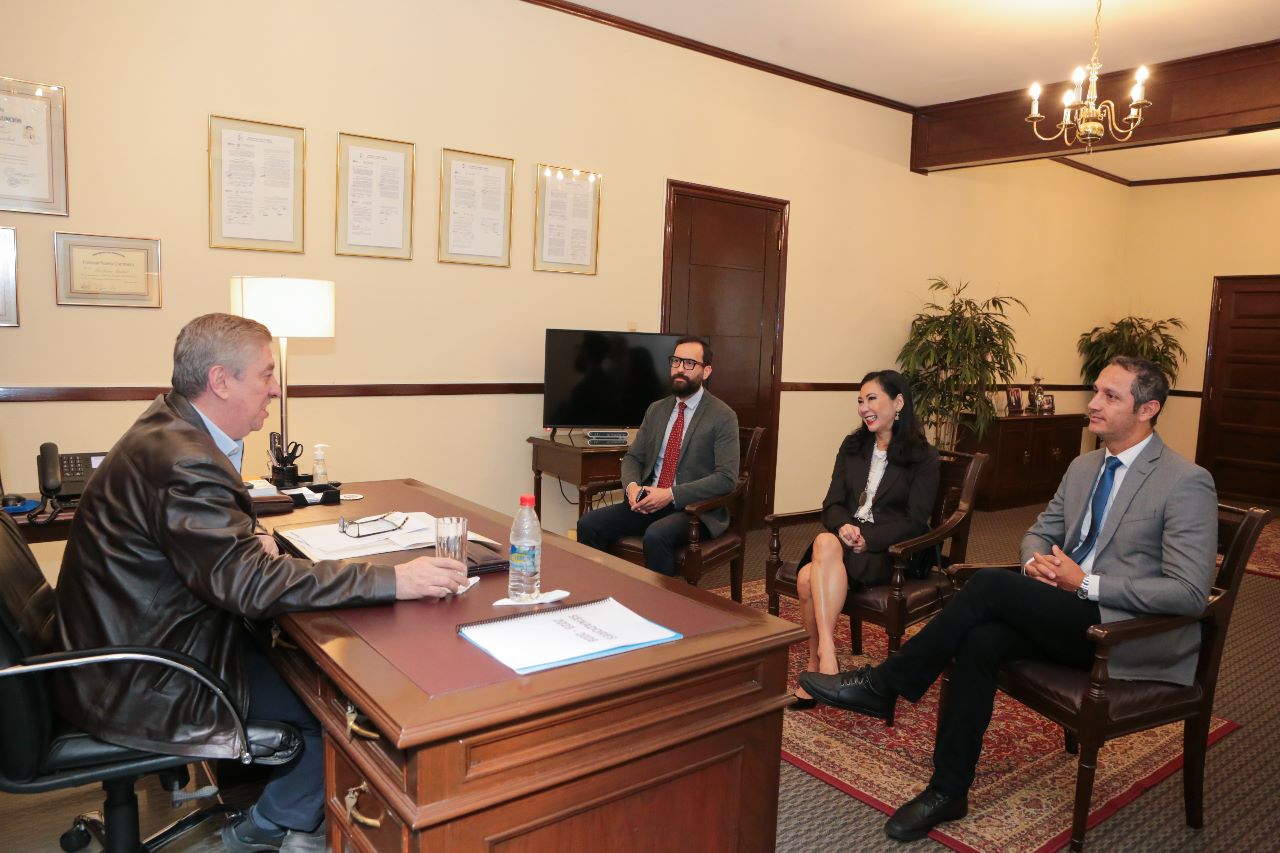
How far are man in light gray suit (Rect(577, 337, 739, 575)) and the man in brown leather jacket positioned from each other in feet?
6.09

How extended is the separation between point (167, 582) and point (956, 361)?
19.5ft

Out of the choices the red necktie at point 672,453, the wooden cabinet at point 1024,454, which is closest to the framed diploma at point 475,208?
the red necktie at point 672,453

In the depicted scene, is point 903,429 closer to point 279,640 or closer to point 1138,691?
point 1138,691

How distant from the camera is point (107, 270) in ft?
11.6

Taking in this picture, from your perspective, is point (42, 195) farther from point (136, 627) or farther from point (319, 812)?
point (319, 812)

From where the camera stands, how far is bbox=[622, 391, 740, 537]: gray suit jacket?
11.9ft

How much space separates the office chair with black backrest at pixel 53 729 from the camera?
160 cm

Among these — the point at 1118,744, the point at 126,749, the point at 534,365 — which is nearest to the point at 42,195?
the point at 534,365

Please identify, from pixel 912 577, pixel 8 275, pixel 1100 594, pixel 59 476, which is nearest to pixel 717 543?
pixel 912 577

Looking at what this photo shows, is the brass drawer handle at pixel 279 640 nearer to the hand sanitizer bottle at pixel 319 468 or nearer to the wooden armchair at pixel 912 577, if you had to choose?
the hand sanitizer bottle at pixel 319 468

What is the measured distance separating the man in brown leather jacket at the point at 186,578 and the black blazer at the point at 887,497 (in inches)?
73.9

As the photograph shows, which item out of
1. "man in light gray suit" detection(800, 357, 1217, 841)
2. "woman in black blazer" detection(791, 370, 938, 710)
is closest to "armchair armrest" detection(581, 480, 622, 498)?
"woman in black blazer" detection(791, 370, 938, 710)

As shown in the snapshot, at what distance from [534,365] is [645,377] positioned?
642mm

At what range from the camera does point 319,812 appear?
6.15 feet
